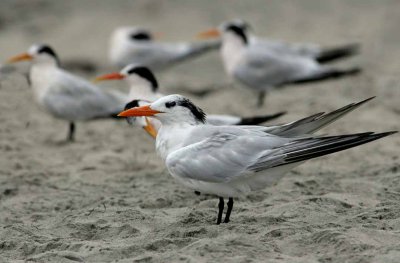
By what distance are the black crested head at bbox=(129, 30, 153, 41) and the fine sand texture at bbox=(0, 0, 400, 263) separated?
0.58m

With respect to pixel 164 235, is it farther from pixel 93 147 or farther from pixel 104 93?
pixel 104 93

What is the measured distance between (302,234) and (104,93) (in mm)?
3891

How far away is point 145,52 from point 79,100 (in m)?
2.44

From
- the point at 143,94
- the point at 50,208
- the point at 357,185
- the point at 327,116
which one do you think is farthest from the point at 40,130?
the point at 327,116

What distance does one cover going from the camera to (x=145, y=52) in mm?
9742

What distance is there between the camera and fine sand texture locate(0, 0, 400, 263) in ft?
13.2

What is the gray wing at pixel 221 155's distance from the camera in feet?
14.3

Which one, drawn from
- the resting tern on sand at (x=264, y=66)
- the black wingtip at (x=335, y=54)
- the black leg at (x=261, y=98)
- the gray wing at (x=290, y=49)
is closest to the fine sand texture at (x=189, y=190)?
the black leg at (x=261, y=98)

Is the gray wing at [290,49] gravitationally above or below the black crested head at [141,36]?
below

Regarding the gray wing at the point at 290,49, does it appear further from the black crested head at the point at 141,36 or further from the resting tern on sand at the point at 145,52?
the black crested head at the point at 141,36

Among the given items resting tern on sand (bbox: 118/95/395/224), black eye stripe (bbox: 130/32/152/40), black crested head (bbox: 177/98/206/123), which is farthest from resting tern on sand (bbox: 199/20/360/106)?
resting tern on sand (bbox: 118/95/395/224)

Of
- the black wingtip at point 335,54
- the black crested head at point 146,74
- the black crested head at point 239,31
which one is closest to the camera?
the black crested head at point 146,74

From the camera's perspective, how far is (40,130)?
24.7ft

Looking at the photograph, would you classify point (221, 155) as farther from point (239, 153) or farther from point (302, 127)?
point (302, 127)
